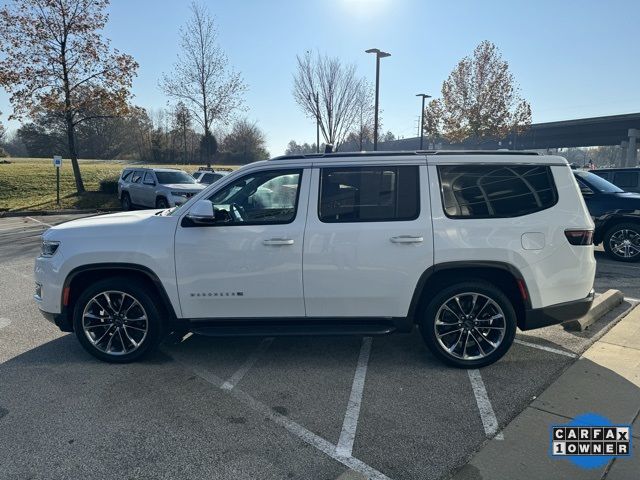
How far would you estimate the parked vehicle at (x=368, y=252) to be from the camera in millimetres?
3752

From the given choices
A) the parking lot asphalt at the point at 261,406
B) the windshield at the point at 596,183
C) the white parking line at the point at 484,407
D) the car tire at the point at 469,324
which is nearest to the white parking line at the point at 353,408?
the parking lot asphalt at the point at 261,406

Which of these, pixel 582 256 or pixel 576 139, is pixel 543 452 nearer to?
pixel 582 256

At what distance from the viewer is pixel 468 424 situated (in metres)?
3.12

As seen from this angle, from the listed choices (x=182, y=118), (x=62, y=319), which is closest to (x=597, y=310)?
(x=62, y=319)

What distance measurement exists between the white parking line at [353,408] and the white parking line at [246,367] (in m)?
0.98

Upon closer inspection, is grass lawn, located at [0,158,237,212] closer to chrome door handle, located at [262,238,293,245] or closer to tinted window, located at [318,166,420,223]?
chrome door handle, located at [262,238,293,245]

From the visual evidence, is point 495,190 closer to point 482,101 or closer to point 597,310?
point 597,310

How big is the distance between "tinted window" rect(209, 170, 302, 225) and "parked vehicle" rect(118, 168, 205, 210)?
37.7 ft

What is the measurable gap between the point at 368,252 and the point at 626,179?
9843mm

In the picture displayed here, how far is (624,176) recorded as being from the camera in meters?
10.6

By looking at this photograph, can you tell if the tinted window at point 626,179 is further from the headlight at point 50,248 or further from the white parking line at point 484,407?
the headlight at point 50,248

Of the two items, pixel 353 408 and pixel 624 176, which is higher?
pixel 624 176

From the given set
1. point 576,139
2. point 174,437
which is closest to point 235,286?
point 174,437

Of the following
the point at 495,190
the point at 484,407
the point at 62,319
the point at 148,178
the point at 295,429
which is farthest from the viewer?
the point at 148,178
